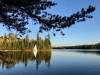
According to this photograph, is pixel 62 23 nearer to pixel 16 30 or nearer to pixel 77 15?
pixel 77 15

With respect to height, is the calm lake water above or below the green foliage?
below

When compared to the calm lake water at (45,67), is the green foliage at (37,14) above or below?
above

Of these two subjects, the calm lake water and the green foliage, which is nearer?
the green foliage

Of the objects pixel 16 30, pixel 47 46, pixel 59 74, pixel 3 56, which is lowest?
pixel 47 46

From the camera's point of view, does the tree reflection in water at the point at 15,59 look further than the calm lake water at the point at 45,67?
No

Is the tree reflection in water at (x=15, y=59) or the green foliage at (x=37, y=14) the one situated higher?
the green foliage at (x=37, y=14)

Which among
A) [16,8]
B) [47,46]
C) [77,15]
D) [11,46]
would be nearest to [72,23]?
[77,15]

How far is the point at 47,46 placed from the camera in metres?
179

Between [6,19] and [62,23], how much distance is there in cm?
320

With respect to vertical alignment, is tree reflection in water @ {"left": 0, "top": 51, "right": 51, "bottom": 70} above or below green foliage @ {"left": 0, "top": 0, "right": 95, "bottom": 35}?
below

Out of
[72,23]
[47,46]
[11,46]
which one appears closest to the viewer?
[72,23]

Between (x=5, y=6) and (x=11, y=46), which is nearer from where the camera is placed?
(x=5, y=6)

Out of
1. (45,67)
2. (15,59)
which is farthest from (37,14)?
(15,59)

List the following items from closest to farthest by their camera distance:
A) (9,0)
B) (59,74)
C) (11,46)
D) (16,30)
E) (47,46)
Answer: (9,0) → (16,30) → (59,74) → (11,46) → (47,46)
